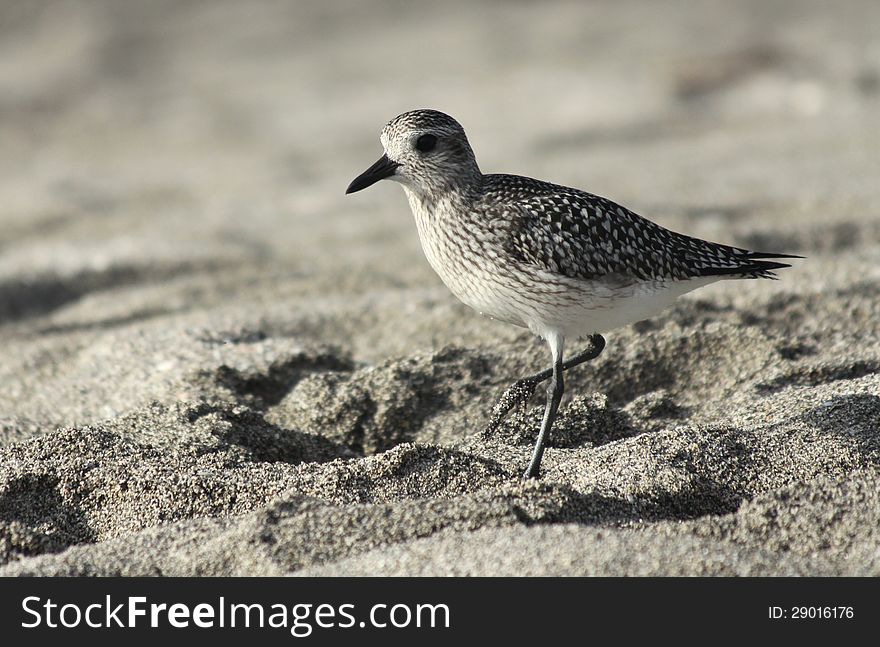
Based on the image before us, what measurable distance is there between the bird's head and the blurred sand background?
79 centimetres

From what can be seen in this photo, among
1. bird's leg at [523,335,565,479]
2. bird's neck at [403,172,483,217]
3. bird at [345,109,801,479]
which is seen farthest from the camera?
bird's neck at [403,172,483,217]

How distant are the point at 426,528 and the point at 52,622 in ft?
3.11

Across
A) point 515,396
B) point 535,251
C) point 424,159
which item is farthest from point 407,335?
point 535,251

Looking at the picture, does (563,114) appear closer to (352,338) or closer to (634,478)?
(352,338)

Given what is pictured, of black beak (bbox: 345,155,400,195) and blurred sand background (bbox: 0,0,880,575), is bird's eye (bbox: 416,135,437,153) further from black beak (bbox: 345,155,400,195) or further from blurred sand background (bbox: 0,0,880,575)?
blurred sand background (bbox: 0,0,880,575)

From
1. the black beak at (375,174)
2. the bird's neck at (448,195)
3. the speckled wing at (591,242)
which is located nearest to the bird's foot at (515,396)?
the speckled wing at (591,242)

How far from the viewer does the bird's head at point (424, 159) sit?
3.38 metres

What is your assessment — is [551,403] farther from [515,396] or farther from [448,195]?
[448,195]

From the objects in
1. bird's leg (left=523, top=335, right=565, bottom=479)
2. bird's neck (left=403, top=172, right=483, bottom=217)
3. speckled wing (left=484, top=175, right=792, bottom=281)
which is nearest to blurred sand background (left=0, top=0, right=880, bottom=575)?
bird's leg (left=523, top=335, right=565, bottom=479)

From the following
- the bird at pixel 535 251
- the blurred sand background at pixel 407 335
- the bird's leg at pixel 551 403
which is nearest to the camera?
the blurred sand background at pixel 407 335

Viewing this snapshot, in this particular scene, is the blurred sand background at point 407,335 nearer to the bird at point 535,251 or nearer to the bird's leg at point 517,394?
the bird's leg at point 517,394

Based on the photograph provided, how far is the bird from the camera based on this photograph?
10.6 ft

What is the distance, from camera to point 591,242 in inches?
129

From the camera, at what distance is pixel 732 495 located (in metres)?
2.90
